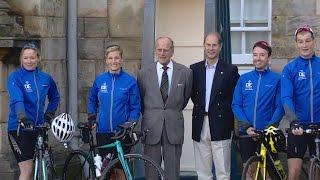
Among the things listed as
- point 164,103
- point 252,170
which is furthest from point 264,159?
point 164,103

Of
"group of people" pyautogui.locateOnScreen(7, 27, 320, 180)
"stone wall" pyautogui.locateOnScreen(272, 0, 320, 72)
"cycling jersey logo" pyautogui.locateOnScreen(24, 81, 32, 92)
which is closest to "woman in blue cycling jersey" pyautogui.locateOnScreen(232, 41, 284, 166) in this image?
"group of people" pyautogui.locateOnScreen(7, 27, 320, 180)

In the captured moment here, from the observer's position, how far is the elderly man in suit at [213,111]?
10.0 meters

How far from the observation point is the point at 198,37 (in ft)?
40.1

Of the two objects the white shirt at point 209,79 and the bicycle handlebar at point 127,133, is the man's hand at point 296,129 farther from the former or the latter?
the bicycle handlebar at point 127,133

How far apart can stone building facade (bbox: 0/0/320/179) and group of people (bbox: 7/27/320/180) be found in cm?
Answer: 99

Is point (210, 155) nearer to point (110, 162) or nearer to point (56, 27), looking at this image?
point (110, 162)

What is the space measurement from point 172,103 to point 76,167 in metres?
1.58

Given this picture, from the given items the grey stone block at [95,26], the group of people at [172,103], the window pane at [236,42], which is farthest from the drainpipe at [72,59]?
the window pane at [236,42]

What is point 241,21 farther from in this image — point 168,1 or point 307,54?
point 307,54

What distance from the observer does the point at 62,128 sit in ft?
32.7

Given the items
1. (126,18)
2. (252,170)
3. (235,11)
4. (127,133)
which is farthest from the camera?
(235,11)

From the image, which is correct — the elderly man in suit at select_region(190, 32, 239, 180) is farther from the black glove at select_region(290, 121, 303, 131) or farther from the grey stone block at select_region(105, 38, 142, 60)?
the grey stone block at select_region(105, 38, 142, 60)

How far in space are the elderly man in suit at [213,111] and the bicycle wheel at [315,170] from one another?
1.16 meters

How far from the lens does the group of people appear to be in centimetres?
970
